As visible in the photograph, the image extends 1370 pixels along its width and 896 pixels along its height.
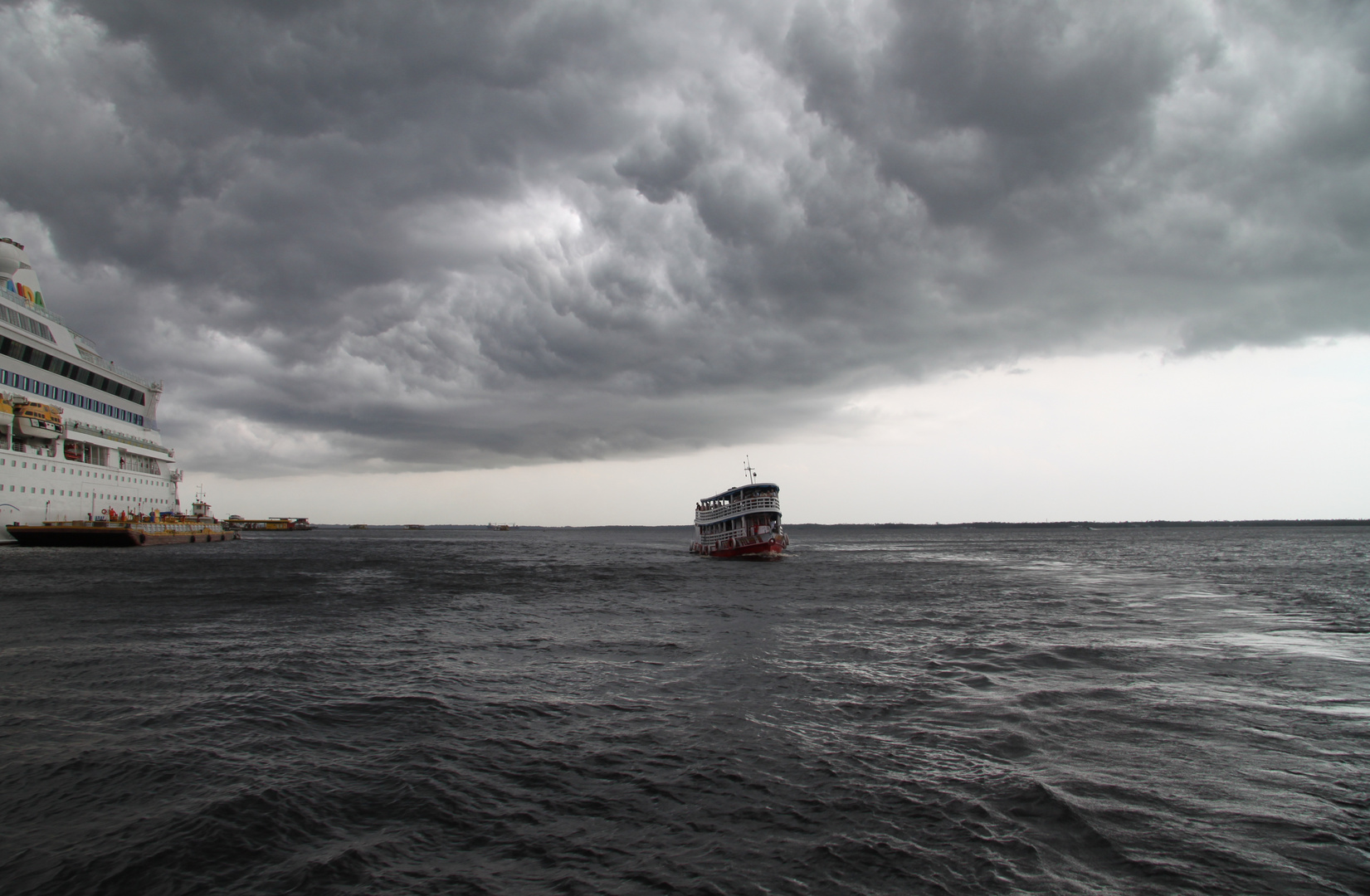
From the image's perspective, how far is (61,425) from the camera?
2537 inches

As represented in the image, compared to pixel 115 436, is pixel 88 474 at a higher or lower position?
lower

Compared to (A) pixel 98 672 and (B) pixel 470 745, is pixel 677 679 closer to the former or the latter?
(B) pixel 470 745

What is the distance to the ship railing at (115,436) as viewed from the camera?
70875mm

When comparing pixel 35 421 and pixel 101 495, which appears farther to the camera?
pixel 101 495

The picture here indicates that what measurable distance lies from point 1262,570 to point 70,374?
405 feet

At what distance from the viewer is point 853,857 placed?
24.3 ft

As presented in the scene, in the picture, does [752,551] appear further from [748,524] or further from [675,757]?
[675,757]

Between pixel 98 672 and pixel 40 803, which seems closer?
pixel 40 803

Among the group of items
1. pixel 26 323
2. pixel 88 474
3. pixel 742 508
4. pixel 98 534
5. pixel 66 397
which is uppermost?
pixel 26 323

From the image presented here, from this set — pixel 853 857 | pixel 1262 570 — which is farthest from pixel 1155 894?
pixel 1262 570

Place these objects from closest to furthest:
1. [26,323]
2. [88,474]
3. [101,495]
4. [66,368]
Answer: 1. [26,323]
2. [88,474]
3. [66,368]
4. [101,495]

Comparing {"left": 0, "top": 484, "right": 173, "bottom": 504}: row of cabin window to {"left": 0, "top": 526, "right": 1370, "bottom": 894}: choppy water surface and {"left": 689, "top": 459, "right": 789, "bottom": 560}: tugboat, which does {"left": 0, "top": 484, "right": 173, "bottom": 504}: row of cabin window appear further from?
{"left": 689, "top": 459, "right": 789, "bottom": 560}: tugboat

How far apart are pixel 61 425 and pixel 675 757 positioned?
83.2 meters

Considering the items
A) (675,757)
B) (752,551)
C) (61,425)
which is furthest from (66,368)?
(675,757)
